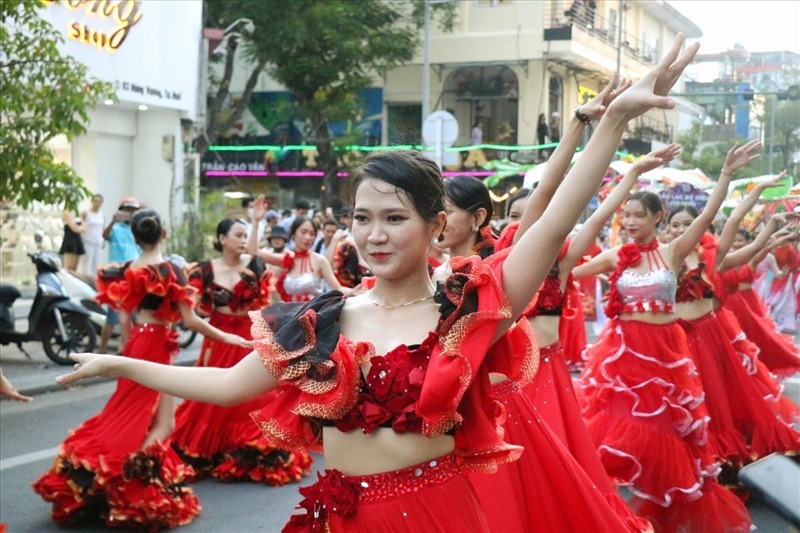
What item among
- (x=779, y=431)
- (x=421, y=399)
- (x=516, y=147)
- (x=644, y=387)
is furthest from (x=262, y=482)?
(x=516, y=147)

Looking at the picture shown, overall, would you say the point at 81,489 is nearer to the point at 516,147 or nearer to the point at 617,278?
the point at 617,278

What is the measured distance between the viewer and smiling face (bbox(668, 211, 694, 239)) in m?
8.40

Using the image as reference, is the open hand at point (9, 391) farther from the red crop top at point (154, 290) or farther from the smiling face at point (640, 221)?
the smiling face at point (640, 221)

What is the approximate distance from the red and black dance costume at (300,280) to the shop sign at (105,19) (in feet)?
32.2

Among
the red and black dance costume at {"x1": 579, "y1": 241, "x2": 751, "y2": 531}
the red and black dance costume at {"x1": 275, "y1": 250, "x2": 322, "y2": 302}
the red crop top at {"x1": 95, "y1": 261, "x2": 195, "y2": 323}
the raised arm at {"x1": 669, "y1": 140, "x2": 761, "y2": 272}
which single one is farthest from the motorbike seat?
the raised arm at {"x1": 669, "y1": 140, "x2": 761, "y2": 272}

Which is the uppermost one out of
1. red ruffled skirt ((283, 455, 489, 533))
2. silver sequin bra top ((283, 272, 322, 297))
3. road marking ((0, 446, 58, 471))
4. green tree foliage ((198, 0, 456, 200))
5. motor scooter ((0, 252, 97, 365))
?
green tree foliage ((198, 0, 456, 200))

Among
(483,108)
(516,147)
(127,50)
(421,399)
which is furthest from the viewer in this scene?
(483,108)

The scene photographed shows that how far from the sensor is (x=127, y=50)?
20312mm

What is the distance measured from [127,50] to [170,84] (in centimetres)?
159

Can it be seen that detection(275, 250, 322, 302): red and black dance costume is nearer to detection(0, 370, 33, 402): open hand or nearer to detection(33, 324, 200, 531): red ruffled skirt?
detection(33, 324, 200, 531): red ruffled skirt

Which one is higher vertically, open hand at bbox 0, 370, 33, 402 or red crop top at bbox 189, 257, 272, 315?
red crop top at bbox 189, 257, 272, 315

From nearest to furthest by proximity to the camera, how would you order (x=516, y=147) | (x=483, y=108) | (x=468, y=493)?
1. (x=468, y=493)
2. (x=516, y=147)
3. (x=483, y=108)

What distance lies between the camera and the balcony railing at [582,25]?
34.2 meters

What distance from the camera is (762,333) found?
998 centimetres
